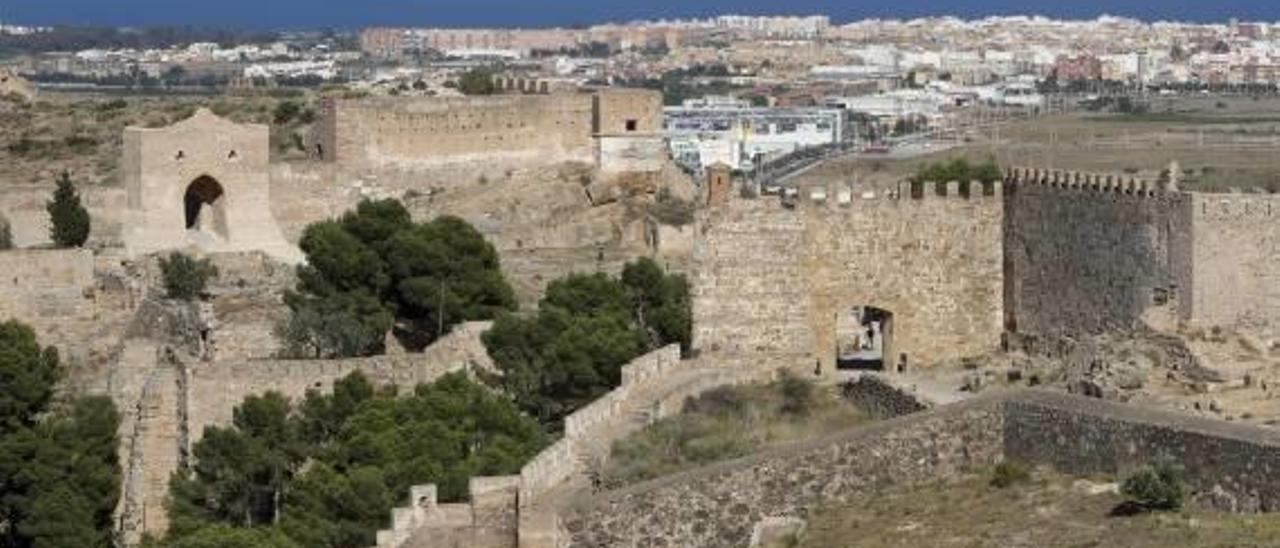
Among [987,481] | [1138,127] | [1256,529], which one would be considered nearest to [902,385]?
[987,481]

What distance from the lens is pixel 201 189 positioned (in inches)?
1684

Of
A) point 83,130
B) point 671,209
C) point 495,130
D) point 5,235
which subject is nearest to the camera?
point 5,235

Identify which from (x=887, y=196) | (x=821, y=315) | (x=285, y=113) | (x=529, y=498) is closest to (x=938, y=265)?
(x=887, y=196)

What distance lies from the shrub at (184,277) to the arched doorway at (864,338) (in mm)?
9946

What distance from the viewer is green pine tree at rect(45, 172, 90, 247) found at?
40750 millimetres

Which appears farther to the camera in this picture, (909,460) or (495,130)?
(495,130)

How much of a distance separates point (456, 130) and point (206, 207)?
4607 millimetres

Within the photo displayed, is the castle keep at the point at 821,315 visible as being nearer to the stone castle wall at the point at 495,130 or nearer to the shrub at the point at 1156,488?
the shrub at the point at 1156,488

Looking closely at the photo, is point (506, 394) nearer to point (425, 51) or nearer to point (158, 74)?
point (158, 74)

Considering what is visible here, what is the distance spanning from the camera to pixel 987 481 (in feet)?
58.6

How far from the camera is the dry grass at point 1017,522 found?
16.1m

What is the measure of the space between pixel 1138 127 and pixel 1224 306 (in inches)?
2005

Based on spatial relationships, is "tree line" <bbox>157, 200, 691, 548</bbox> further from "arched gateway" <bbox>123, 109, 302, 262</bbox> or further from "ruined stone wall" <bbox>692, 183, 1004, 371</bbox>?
"arched gateway" <bbox>123, 109, 302, 262</bbox>

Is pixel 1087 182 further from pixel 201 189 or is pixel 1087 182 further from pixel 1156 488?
pixel 201 189
